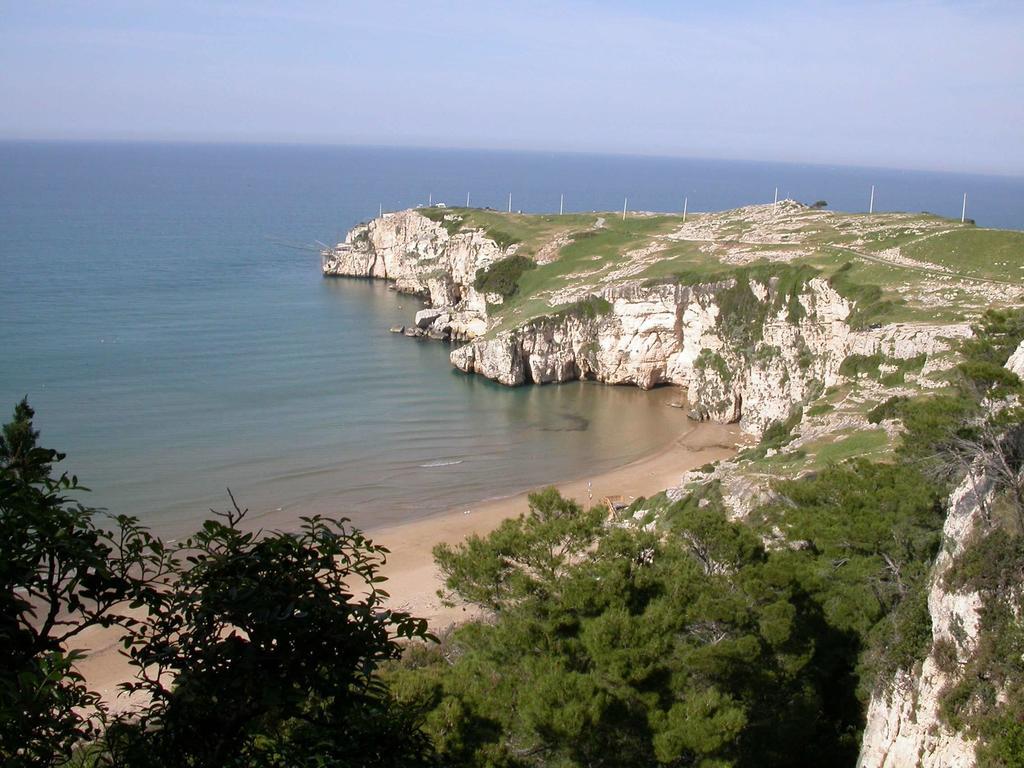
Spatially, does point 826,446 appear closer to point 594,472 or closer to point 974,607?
point 594,472

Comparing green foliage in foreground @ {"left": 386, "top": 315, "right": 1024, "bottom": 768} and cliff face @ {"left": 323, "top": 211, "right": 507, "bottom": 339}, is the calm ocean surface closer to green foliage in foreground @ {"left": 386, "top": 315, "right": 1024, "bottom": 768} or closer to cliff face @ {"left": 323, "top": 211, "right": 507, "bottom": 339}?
cliff face @ {"left": 323, "top": 211, "right": 507, "bottom": 339}

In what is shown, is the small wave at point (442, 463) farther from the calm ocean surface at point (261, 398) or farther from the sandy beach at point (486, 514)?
the sandy beach at point (486, 514)

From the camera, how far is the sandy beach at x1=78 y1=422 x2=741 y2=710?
2197 cm

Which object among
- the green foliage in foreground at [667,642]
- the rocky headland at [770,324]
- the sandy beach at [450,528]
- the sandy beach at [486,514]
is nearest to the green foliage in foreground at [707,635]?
the green foliage in foreground at [667,642]

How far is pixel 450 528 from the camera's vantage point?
31688mm

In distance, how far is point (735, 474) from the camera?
27469 millimetres

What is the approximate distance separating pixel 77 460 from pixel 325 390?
14.5 meters

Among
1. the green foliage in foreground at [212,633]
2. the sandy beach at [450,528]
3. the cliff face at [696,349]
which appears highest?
the green foliage in foreground at [212,633]

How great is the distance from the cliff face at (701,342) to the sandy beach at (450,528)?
121 inches

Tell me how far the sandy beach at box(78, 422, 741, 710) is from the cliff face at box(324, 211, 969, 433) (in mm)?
3075

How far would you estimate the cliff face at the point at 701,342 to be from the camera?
39875 millimetres

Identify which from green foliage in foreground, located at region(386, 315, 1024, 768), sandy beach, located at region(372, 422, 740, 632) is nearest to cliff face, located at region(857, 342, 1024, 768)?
green foliage in foreground, located at region(386, 315, 1024, 768)

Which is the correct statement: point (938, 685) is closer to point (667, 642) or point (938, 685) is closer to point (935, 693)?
point (935, 693)

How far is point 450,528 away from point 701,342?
21.0 meters
